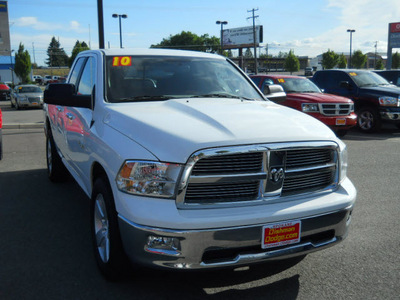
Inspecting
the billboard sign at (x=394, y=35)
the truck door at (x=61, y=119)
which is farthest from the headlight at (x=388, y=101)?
the billboard sign at (x=394, y=35)

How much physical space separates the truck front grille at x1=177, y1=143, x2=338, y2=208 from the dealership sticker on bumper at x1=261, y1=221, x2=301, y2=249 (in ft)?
0.66

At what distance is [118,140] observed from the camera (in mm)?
3102

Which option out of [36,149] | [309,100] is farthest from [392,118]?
[36,149]

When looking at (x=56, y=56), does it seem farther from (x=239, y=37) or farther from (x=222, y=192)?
(x=222, y=192)

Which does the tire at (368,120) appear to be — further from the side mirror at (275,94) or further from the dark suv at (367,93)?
the side mirror at (275,94)

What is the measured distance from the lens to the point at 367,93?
516 inches

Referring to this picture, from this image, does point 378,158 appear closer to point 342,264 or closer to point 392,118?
point 392,118

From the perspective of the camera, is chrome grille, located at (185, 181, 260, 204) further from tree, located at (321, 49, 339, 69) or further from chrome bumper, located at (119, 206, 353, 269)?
tree, located at (321, 49, 339, 69)

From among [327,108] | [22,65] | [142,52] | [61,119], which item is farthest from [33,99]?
[22,65]

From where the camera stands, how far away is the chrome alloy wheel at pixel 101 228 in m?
3.20

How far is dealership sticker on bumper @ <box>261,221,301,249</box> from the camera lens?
9.05 ft

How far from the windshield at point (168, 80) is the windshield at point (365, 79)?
10.1 m

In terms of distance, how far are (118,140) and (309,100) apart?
9.17 metres

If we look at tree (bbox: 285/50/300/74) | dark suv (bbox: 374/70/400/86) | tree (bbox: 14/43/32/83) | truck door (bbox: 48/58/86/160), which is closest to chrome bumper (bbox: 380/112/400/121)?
dark suv (bbox: 374/70/400/86)
